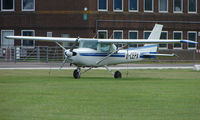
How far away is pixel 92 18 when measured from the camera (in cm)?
4797

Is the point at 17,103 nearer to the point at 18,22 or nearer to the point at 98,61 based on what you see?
the point at 98,61

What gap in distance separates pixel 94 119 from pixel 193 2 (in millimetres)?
43098

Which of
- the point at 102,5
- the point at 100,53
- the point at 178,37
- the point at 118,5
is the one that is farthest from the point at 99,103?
the point at 178,37

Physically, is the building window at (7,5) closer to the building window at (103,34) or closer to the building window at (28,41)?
the building window at (28,41)

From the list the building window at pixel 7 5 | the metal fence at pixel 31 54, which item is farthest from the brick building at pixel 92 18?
the metal fence at pixel 31 54

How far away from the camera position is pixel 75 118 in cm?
1113

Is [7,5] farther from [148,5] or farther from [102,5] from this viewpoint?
[148,5]

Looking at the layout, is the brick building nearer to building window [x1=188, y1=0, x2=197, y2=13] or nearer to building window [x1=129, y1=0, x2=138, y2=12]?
building window [x1=129, y1=0, x2=138, y2=12]

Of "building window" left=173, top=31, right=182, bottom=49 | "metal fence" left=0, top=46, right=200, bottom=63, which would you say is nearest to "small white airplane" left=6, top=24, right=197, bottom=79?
"metal fence" left=0, top=46, right=200, bottom=63

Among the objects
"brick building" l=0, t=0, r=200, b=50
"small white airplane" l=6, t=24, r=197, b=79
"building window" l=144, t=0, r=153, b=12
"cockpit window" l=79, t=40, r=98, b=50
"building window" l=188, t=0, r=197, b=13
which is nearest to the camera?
"small white airplane" l=6, t=24, r=197, b=79

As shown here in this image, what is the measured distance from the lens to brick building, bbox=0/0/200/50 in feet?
157

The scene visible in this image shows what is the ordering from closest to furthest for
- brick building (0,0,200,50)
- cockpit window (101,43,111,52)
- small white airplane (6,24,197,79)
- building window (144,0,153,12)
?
1. small white airplane (6,24,197,79)
2. cockpit window (101,43,111,52)
3. brick building (0,0,200,50)
4. building window (144,0,153,12)

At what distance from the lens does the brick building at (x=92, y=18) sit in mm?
47750

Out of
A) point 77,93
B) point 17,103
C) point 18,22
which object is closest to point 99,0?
point 18,22
